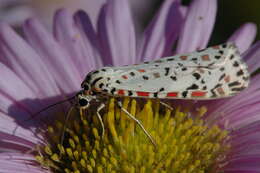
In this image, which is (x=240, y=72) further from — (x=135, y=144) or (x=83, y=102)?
(x=83, y=102)

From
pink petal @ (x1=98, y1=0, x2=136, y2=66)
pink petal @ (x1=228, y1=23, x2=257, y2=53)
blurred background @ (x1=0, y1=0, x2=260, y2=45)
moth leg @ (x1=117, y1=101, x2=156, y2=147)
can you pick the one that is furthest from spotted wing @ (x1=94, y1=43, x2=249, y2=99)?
blurred background @ (x1=0, y1=0, x2=260, y2=45)

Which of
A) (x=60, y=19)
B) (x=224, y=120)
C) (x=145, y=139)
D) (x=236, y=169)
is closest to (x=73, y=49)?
(x=60, y=19)

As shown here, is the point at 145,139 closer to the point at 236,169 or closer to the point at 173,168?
the point at 173,168

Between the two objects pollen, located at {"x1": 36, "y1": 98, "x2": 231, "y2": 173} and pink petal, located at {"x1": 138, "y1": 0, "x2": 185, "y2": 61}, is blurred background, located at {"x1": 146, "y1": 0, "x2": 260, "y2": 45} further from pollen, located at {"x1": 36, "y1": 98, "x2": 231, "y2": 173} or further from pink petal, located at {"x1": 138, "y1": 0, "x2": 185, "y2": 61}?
pollen, located at {"x1": 36, "y1": 98, "x2": 231, "y2": 173}

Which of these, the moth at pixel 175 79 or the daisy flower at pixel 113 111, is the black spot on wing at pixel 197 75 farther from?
the daisy flower at pixel 113 111

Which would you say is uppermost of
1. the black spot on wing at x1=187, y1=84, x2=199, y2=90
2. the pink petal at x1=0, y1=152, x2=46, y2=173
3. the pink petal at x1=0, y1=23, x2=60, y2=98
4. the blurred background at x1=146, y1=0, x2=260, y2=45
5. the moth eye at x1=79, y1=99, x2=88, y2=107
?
the blurred background at x1=146, y1=0, x2=260, y2=45

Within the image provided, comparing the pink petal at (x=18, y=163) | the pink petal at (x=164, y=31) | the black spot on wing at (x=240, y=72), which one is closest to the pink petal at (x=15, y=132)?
the pink petal at (x=18, y=163)
